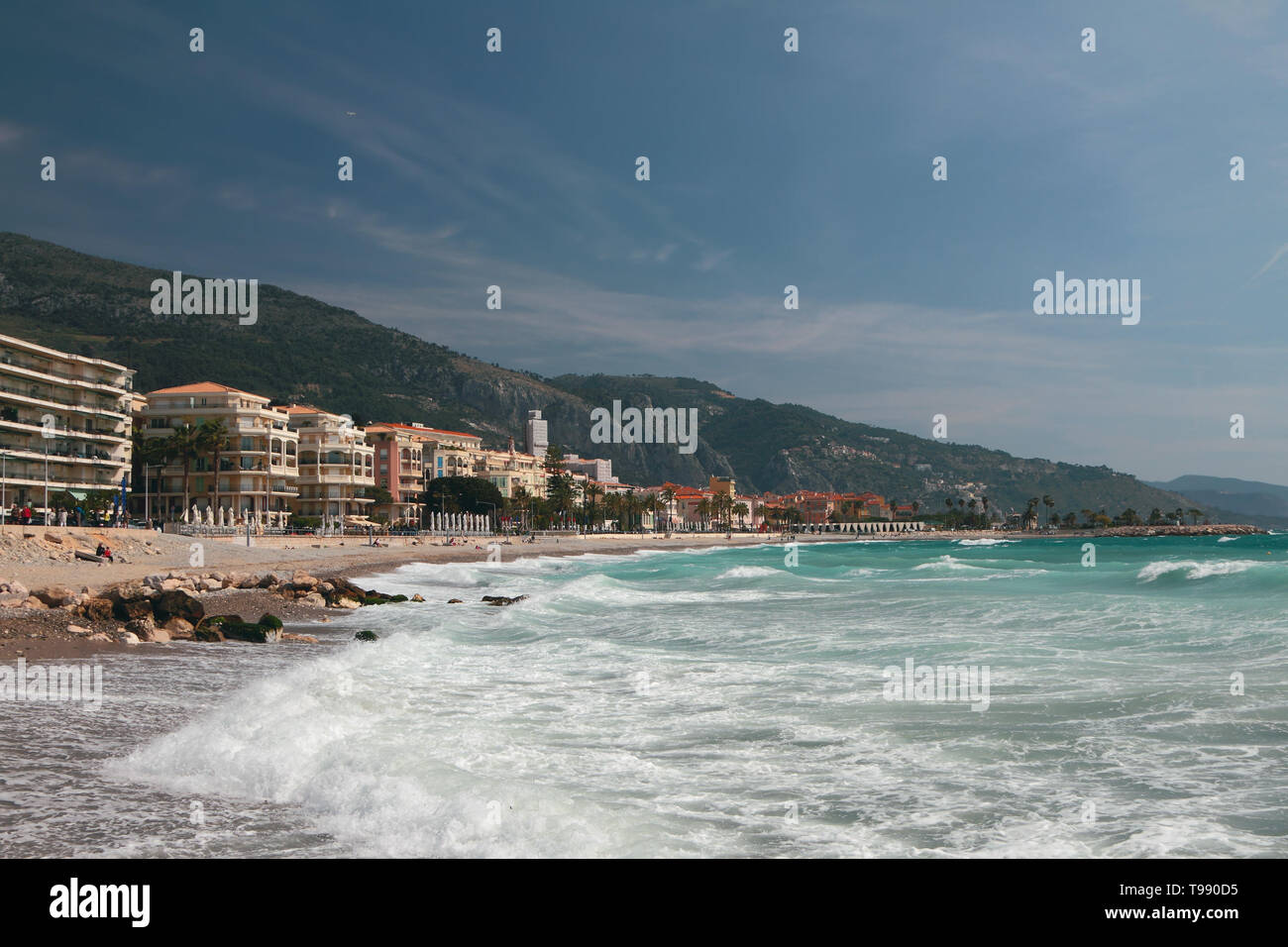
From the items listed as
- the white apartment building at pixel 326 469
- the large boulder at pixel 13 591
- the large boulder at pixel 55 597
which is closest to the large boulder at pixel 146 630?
the large boulder at pixel 55 597

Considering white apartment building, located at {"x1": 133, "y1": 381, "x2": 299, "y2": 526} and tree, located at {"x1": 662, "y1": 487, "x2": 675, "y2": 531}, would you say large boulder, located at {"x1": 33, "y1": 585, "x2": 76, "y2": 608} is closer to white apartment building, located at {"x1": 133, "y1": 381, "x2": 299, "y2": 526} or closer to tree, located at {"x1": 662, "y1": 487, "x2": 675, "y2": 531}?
white apartment building, located at {"x1": 133, "y1": 381, "x2": 299, "y2": 526}

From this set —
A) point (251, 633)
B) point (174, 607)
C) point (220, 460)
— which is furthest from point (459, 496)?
point (251, 633)

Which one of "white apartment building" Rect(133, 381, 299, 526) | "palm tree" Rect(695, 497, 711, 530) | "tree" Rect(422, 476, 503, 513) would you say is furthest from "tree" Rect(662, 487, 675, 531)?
"white apartment building" Rect(133, 381, 299, 526)

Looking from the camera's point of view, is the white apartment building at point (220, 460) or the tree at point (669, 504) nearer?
the white apartment building at point (220, 460)

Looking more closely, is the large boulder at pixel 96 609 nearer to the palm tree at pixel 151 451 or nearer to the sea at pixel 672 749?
the sea at pixel 672 749

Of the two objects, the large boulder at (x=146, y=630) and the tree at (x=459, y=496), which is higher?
the tree at (x=459, y=496)

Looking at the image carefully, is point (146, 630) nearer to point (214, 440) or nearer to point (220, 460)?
point (214, 440)
